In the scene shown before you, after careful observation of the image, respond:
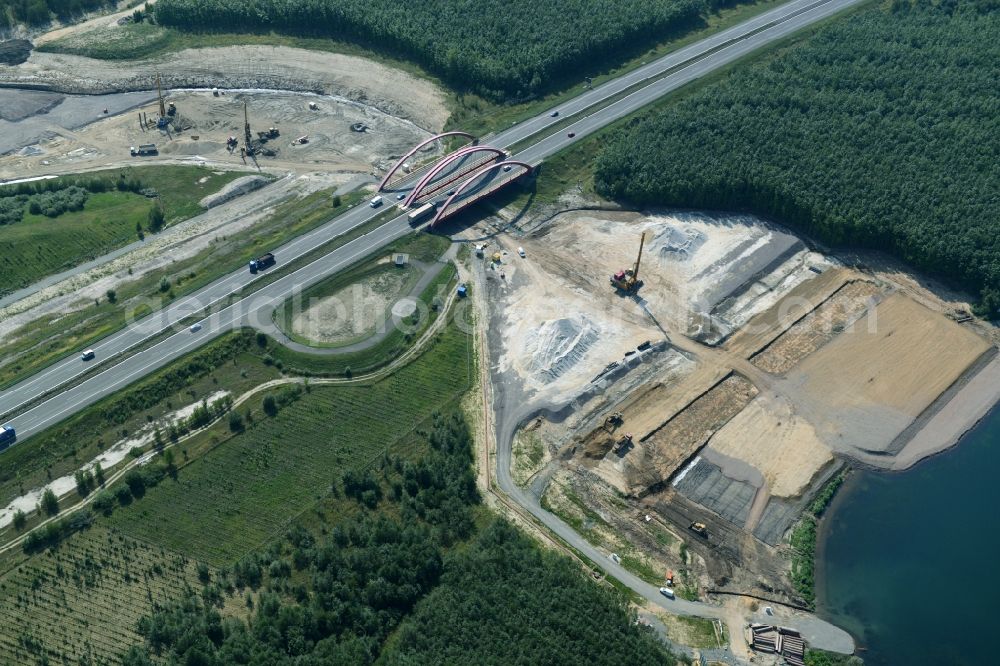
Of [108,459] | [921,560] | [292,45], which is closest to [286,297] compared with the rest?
[108,459]

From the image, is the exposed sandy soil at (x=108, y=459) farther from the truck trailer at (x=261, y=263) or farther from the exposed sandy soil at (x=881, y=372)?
the exposed sandy soil at (x=881, y=372)

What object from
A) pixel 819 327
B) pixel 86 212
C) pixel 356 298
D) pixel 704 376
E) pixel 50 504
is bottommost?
pixel 50 504

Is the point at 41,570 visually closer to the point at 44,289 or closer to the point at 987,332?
the point at 44,289

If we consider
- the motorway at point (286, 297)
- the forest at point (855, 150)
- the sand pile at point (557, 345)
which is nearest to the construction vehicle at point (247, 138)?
the motorway at point (286, 297)

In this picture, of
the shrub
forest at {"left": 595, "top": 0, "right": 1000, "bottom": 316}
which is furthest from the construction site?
the shrub

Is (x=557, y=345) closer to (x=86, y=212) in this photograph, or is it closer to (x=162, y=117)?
(x=86, y=212)

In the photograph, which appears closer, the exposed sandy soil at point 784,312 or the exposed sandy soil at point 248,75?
the exposed sandy soil at point 784,312
